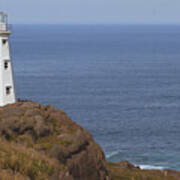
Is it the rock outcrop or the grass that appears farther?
the rock outcrop

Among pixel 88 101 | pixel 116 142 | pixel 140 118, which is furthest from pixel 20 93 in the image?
pixel 116 142

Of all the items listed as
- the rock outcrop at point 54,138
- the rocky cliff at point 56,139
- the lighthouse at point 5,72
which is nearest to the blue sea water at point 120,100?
the lighthouse at point 5,72

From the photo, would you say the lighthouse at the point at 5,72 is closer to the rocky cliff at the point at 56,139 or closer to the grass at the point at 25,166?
the rocky cliff at the point at 56,139

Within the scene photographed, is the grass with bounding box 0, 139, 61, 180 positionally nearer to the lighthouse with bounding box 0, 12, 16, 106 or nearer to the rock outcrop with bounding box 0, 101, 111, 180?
the rock outcrop with bounding box 0, 101, 111, 180

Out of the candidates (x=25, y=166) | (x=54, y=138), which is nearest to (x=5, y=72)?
(x=54, y=138)

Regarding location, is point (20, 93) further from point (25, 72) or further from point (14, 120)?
point (14, 120)

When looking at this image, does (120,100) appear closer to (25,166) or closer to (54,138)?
(54,138)

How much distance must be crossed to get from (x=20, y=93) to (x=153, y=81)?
145 ft

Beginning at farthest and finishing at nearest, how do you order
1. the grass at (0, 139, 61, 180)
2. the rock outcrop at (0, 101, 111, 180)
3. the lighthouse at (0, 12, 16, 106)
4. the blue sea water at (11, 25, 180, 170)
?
the blue sea water at (11, 25, 180, 170) → the lighthouse at (0, 12, 16, 106) → the rock outcrop at (0, 101, 111, 180) → the grass at (0, 139, 61, 180)

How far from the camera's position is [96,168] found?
101 ft

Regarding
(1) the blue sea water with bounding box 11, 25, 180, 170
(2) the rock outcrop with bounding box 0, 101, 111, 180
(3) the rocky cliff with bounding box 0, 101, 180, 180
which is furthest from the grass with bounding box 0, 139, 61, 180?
(1) the blue sea water with bounding box 11, 25, 180, 170

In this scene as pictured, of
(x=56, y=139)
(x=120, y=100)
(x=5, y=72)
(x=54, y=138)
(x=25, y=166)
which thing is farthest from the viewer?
(x=120, y=100)

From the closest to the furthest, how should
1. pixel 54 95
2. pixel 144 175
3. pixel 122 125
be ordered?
pixel 144 175, pixel 122 125, pixel 54 95

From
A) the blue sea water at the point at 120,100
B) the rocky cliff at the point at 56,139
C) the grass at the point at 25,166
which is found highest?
the grass at the point at 25,166
